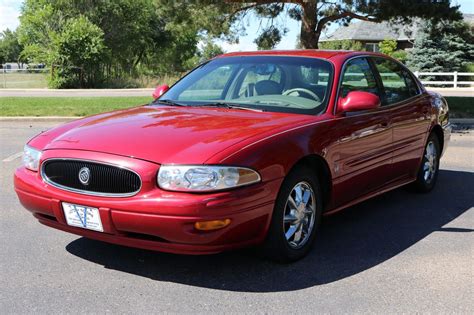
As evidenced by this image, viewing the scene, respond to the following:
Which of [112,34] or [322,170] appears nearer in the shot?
[322,170]

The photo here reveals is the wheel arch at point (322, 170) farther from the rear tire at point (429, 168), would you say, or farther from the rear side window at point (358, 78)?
the rear tire at point (429, 168)

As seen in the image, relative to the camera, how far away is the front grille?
140 inches

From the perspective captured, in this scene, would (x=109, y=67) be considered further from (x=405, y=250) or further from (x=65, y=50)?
(x=405, y=250)

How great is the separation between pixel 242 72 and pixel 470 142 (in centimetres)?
694

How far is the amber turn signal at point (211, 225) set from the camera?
3.42 meters

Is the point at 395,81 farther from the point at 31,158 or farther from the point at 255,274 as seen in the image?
the point at 31,158

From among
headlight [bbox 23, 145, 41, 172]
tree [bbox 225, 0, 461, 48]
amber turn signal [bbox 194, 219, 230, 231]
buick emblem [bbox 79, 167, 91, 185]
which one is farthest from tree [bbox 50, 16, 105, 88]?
amber turn signal [bbox 194, 219, 230, 231]

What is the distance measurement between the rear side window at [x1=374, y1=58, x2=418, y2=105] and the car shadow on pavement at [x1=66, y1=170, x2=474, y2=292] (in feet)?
3.77

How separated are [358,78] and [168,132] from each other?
2121 mm

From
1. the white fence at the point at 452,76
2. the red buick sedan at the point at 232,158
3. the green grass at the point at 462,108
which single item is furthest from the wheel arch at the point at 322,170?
the white fence at the point at 452,76

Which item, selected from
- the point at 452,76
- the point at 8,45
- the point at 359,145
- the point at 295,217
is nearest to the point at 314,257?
the point at 295,217

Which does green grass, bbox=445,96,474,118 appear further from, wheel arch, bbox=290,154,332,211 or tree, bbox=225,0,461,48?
wheel arch, bbox=290,154,332,211

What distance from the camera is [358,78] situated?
5.18 metres

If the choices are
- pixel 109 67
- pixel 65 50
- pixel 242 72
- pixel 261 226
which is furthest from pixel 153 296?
pixel 109 67
